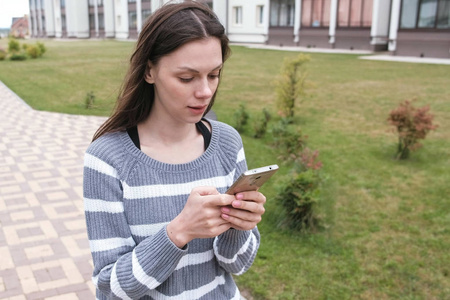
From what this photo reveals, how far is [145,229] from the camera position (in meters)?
1.48

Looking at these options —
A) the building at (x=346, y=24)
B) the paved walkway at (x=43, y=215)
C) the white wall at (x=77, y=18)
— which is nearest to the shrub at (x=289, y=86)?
the paved walkway at (x=43, y=215)

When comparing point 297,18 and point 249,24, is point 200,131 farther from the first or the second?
point 249,24

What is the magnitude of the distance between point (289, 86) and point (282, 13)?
28.6 m

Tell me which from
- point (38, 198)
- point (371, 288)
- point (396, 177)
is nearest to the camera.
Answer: point (371, 288)

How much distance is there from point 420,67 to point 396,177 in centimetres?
1521

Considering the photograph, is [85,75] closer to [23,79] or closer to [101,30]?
[23,79]

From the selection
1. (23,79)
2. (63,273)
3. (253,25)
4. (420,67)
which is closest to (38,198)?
(63,273)

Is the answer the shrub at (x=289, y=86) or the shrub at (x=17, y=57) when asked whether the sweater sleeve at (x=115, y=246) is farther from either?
the shrub at (x=17, y=57)

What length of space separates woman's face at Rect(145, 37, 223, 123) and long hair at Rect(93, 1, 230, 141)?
0.02 metres

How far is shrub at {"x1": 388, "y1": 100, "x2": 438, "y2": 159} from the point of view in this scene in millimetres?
6824

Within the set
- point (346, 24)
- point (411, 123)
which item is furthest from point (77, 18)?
point (411, 123)

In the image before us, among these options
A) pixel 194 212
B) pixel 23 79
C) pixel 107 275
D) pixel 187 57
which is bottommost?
pixel 23 79

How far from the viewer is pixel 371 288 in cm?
384

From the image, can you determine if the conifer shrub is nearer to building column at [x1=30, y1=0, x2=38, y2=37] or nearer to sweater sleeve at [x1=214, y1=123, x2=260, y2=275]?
sweater sleeve at [x1=214, y1=123, x2=260, y2=275]
